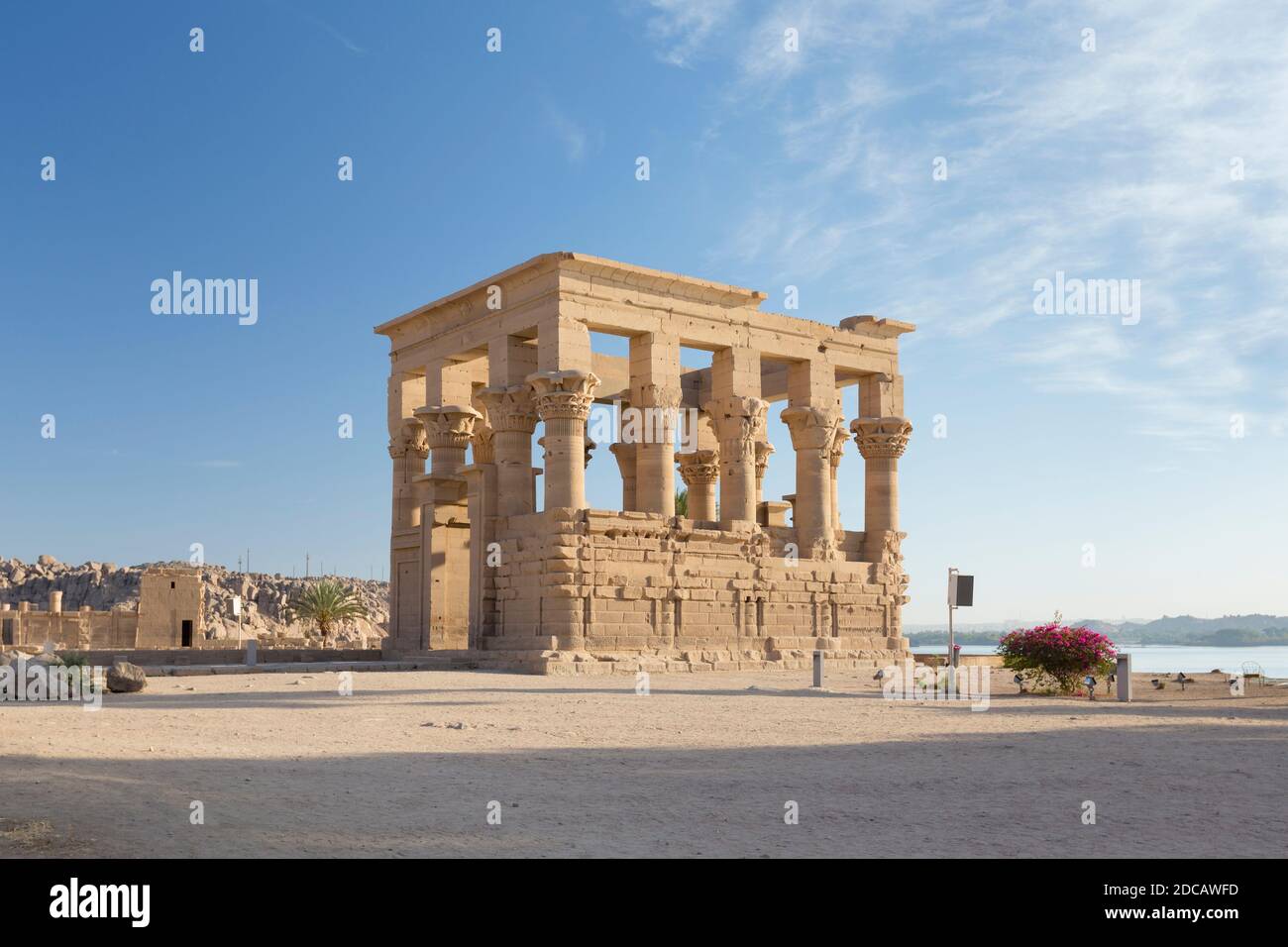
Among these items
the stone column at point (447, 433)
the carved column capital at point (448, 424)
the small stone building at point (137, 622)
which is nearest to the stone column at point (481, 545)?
the stone column at point (447, 433)

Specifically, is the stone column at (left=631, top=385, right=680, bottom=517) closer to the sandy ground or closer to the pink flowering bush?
the pink flowering bush

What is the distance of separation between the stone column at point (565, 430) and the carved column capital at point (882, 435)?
931 centimetres

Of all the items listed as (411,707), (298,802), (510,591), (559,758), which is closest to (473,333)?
(510,591)

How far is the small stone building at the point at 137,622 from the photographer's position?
1764 inches

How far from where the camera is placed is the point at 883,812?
315 inches

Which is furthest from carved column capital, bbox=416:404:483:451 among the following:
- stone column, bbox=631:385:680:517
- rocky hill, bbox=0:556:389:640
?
rocky hill, bbox=0:556:389:640

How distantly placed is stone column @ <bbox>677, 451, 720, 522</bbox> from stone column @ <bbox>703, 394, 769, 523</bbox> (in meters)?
6.39

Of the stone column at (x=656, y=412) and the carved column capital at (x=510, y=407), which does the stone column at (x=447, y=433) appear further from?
the stone column at (x=656, y=412)

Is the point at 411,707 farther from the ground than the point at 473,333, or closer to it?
closer to it

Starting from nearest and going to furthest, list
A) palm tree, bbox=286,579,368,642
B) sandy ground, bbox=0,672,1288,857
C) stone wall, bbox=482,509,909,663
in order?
sandy ground, bbox=0,672,1288,857 < stone wall, bbox=482,509,909,663 < palm tree, bbox=286,579,368,642

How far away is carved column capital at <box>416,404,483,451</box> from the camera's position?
30.0m
